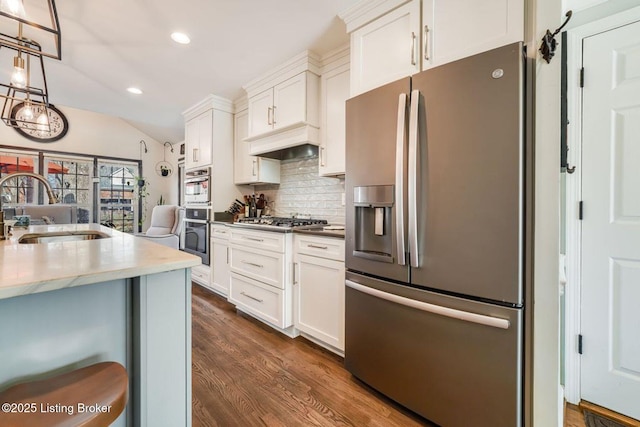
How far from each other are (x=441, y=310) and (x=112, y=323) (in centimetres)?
128

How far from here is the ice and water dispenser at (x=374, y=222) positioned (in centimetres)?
144

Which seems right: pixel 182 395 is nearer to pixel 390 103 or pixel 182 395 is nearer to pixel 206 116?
pixel 390 103

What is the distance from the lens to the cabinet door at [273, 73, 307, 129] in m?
2.35

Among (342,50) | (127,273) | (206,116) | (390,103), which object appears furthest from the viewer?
(206,116)

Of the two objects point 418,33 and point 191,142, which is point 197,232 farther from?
point 418,33

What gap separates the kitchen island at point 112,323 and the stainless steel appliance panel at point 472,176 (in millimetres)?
1038

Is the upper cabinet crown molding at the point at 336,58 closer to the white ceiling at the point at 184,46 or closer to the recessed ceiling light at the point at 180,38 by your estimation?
the white ceiling at the point at 184,46

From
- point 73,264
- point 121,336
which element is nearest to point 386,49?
point 73,264

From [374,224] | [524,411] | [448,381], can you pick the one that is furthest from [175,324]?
[524,411]

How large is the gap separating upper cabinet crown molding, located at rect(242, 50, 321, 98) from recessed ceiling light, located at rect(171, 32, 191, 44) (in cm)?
72

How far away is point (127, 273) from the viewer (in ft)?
2.40

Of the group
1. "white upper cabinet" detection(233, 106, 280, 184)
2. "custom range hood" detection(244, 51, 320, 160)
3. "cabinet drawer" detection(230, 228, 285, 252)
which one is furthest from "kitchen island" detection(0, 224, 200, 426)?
"white upper cabinet" detection(233, 106, 280, 184)

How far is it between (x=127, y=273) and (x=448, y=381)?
52.9 inches

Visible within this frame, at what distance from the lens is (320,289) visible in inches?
78.6
